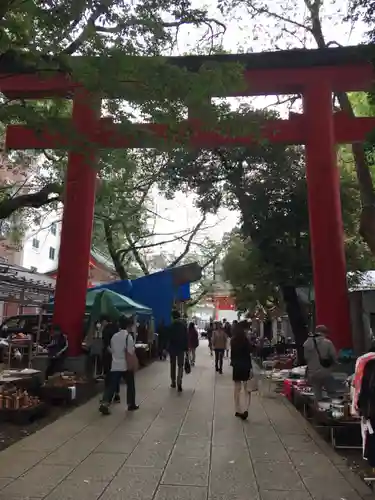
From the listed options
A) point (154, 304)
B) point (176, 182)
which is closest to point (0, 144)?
point (176, 182)

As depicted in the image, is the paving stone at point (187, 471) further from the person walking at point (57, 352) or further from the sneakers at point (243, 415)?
the person walking at point (57, 352)

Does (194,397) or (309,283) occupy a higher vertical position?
(309,283)

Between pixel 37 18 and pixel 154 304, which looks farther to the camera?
pixel 154 304

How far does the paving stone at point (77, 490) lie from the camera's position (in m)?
4.11

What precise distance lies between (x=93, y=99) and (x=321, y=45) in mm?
9230

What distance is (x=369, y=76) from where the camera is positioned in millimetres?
10891

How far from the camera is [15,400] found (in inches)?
285

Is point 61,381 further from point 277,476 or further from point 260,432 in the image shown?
point 277,476

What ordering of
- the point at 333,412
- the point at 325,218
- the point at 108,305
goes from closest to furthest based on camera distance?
1. the point at 333,412
2. the point at 325,218
3. the point at 108,305

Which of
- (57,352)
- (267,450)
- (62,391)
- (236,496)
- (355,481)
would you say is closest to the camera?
(236,496)

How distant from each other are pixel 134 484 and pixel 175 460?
92cm

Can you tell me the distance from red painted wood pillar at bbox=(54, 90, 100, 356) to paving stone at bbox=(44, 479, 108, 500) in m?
6.86

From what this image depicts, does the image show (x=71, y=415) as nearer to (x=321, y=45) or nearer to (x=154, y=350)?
(x=321, y=45)

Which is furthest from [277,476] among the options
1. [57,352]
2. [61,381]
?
[57,352]
